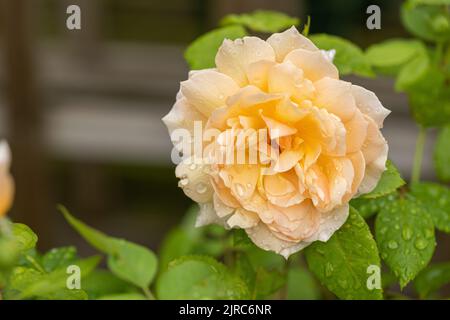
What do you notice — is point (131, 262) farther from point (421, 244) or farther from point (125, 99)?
point (125, 99)

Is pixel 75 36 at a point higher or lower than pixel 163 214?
higher

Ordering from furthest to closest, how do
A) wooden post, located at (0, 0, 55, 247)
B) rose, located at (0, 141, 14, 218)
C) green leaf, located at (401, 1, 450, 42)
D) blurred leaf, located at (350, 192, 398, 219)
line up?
wooden post, located at (0, 0, 55, 247) < green leaf, located at (401, 1, 450, 42) < blurred leaf, located at (350, 192, 398, 219) < rose, located at (0, 141, 14, 218)

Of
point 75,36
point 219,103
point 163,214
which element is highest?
point 219,103

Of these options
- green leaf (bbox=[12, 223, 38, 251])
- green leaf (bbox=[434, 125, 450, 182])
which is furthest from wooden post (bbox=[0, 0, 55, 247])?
green leaf (bbox=[12, 223, 38, 251])

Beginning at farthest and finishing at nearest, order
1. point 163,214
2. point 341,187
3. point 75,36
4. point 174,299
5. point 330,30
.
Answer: point 163,214 < point 75,36 < point 330,30 < point 174,299 < point 341,187

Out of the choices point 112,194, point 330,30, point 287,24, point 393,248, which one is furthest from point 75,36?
point 393,248

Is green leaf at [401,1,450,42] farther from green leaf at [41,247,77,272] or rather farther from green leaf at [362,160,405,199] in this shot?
green leaf at [41,247,77,272]

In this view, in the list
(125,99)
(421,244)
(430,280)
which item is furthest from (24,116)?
(421,244)
